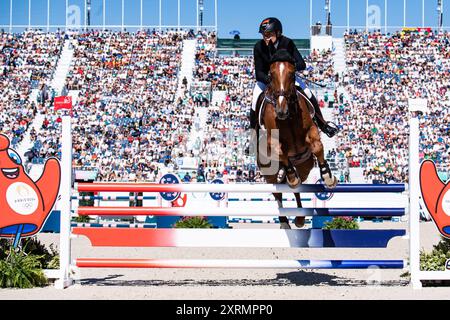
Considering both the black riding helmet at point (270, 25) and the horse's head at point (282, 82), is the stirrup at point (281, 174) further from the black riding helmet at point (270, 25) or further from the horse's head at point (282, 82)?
the black riding helmet at point (270, 25)

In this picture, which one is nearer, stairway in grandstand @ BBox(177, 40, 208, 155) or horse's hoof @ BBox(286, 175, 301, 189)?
horse's hoof @ BBox(286, 175, 301, 189)

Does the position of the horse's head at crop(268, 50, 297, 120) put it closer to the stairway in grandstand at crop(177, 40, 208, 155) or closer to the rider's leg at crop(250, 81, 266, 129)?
the rider's leg at crop(250, 81, 266, 129)

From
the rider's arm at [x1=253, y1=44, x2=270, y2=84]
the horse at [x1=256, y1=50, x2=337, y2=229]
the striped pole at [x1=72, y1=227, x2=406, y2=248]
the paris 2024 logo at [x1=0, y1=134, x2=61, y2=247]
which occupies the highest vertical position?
the rider's arm at [x1=253, y1=44, x2=270, y2=84]

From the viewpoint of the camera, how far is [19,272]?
708cm

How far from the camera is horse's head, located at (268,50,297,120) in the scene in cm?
677

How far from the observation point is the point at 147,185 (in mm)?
7055

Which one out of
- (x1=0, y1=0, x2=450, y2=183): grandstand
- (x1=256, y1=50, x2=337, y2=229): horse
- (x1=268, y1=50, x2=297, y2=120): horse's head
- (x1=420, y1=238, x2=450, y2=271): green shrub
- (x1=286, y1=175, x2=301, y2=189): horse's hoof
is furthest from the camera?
(x1=0, y1=0, x2=450, y2=183): grandstand

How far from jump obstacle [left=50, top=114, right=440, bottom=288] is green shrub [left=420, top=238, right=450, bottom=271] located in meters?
0.20

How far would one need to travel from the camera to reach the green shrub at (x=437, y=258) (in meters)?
7.14

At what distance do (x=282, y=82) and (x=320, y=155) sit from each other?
89 centimetres

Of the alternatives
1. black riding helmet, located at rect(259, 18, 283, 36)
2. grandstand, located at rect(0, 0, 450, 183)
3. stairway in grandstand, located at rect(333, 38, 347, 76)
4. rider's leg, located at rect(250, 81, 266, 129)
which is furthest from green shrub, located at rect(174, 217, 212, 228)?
stairway in grandstand, located at rect(333, 38, 347, 76)

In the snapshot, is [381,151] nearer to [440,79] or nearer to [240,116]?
[240,116]

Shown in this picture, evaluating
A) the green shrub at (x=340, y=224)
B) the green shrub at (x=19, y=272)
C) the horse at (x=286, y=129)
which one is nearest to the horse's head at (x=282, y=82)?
the horse at (x=286, y=129)
